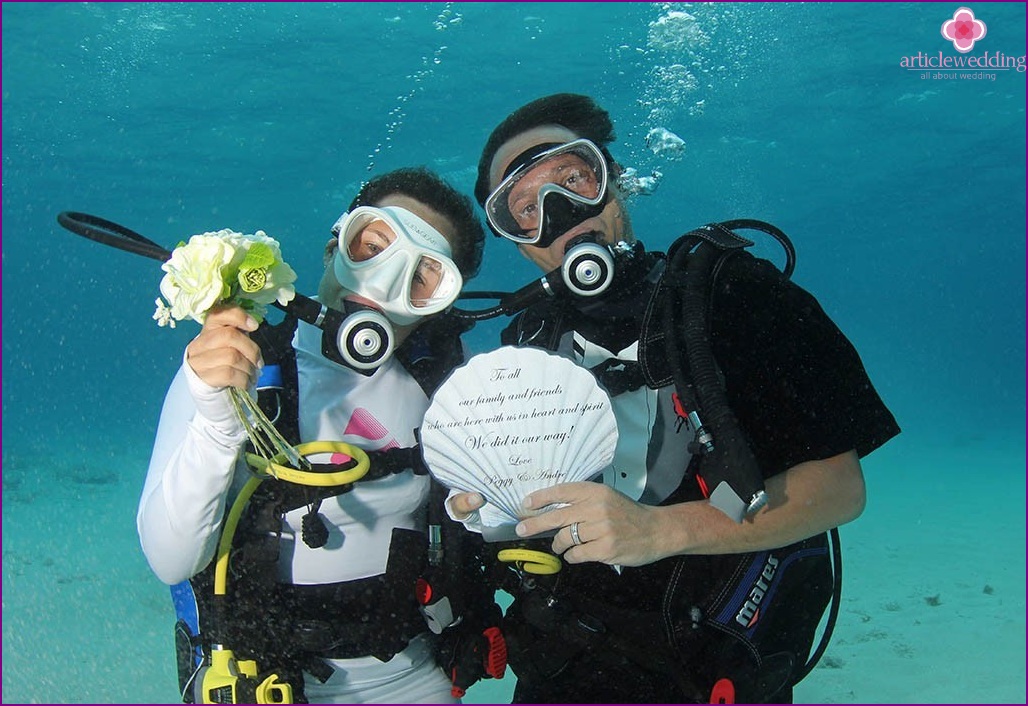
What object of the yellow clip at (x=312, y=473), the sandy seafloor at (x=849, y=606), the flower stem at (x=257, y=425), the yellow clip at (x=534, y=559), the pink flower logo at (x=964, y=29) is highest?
the pink flower logo at (x=964, y=29)

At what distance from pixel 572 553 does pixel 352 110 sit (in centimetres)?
2069

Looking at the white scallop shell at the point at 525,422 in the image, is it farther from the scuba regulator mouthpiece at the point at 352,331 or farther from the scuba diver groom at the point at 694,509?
the scuba regulator mouthpiece at the point at 352,331

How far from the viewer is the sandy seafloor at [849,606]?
7.05 metres

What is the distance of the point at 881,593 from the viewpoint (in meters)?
9.70

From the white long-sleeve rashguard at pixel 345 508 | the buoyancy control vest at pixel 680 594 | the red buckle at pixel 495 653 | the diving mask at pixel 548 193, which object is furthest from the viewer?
the diving mask at pixel 548 193

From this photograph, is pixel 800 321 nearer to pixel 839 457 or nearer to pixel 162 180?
pixel 839 457

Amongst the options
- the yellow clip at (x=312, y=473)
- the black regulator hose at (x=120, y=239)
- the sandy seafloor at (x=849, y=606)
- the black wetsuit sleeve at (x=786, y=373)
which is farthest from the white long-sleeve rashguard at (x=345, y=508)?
the sandy seafloor at (x=849, y=606)

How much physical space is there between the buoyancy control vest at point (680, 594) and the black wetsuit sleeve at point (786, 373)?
163mm

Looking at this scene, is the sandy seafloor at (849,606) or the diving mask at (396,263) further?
the sandy seafloor at (849,606)

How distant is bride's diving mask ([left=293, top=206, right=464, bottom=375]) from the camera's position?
2.78m

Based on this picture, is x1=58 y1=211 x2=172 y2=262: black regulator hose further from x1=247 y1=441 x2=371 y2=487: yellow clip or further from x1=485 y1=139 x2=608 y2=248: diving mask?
x1=485 y1=139 x2=608 y2=248: diving mask

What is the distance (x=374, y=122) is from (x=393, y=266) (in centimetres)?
2028

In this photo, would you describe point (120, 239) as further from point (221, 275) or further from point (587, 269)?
point (587, 269)

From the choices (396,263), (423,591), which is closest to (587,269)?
(396,263)
